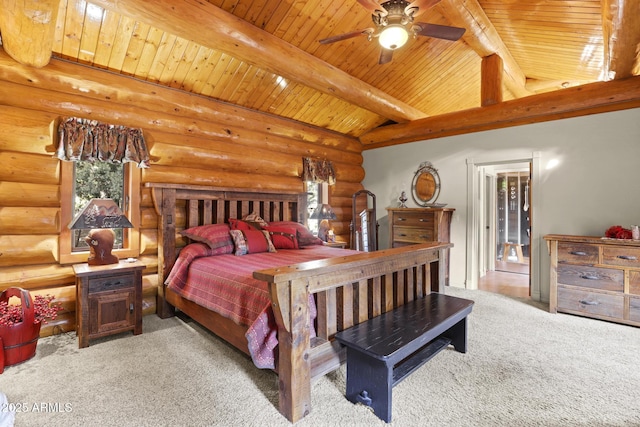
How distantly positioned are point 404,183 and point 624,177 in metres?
2.93

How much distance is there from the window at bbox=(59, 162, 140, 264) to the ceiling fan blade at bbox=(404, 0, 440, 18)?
10.5 feet

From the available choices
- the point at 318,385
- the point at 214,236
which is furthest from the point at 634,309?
the point at 214,236

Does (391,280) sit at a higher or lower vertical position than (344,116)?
lower

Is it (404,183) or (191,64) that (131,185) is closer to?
(191,64)

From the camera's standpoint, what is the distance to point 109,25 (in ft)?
9.87

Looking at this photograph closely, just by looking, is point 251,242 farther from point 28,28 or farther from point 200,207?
point 28,28

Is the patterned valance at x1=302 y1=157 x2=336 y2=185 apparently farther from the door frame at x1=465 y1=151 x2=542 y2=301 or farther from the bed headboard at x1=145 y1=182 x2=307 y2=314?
the door frame at x1=465 y1=151 x2=542 y2=301

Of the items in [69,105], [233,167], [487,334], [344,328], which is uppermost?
[69,105]

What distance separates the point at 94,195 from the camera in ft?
11.2

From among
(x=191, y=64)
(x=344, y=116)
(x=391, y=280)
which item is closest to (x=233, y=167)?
(x=191, y=64)

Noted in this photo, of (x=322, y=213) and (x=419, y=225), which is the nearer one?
(x=322, y=213)

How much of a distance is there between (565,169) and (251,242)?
425 cm

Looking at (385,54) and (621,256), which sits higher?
(385,54)

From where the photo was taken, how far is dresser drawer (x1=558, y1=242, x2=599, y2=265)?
351cm
